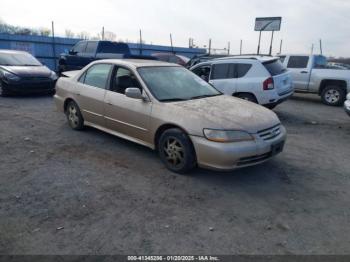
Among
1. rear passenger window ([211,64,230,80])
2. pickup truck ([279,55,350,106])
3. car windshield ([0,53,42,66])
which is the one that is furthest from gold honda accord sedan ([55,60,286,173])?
pickup truck ([279,55,350,106])

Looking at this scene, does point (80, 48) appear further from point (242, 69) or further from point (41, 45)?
point (242, 69)

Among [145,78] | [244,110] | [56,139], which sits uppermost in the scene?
[145,78]

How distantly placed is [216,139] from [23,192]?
2.57 meters

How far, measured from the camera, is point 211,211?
11.9 ft

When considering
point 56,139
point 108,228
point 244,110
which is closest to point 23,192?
point 108,228

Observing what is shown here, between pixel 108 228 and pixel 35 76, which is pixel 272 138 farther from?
pixel 35 76

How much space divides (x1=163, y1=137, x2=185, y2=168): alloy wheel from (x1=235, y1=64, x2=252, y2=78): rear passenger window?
4453mm

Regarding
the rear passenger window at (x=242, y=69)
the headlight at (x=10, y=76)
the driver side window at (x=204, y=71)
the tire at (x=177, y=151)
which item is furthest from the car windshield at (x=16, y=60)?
the tire at (x=177, y=151)

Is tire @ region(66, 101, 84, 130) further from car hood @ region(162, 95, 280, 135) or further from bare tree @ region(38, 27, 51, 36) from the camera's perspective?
bare tree @ region(38, 27, 51, 36)

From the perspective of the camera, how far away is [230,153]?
4031mm

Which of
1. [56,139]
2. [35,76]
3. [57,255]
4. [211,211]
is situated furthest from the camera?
[35,76]

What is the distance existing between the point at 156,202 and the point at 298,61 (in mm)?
9898

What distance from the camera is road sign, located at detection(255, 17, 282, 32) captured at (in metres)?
21.4

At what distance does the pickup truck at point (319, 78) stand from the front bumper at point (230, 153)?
7.88m
